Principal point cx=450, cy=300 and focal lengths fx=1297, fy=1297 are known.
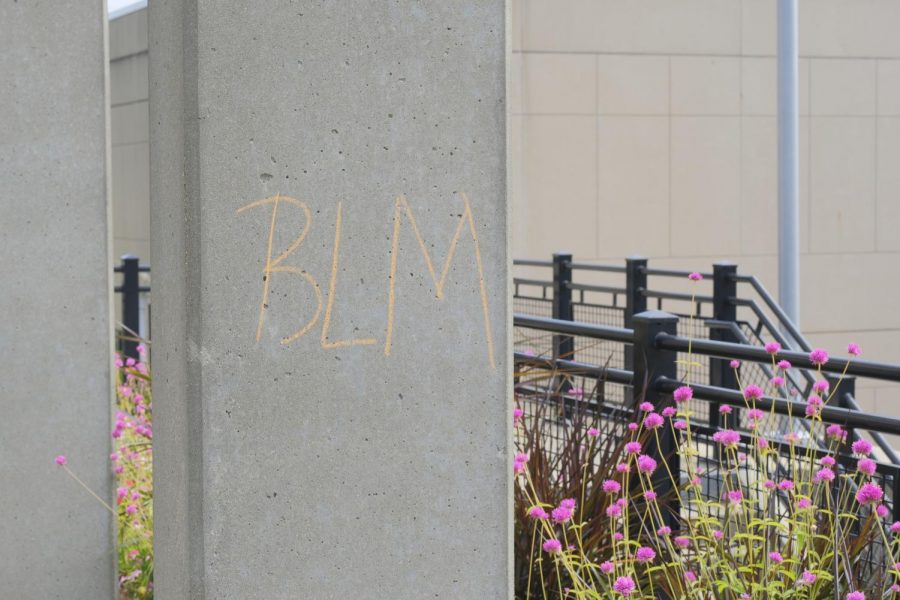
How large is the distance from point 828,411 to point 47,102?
3374 mm

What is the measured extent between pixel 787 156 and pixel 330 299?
1096cm

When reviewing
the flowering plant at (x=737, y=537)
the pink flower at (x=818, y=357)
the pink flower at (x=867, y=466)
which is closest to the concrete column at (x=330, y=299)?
the flowering plant at (x=737, y=537)

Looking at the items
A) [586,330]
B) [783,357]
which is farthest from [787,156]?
[783,357]

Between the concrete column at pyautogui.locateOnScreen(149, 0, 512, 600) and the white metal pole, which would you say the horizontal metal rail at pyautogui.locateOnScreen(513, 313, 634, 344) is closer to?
the concrete column at pyautogui.locateOnScreen(149, 0, 512, 600)

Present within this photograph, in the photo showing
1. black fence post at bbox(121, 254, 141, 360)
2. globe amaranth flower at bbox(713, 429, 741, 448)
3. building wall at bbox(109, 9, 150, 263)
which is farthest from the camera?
building wall at bbox(109, 9, 150, 263)

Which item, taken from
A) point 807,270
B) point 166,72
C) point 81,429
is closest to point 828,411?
point 166,72

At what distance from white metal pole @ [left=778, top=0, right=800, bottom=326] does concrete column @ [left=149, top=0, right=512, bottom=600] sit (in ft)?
33.6

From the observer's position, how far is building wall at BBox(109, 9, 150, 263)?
22.7 m

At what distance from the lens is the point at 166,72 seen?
121 inches

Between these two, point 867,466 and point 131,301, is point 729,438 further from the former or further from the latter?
point 131,301

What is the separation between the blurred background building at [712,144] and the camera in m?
18.0

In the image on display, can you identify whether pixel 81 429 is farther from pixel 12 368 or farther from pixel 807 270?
pixel 807 270

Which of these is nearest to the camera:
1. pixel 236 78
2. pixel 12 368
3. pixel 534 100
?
pixel 236 78

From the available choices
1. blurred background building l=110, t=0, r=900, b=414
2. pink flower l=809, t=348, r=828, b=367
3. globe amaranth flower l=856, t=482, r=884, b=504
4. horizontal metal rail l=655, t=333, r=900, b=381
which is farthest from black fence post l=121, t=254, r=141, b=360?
globe amaranth flower l=856, t=482, r=884, b=504
